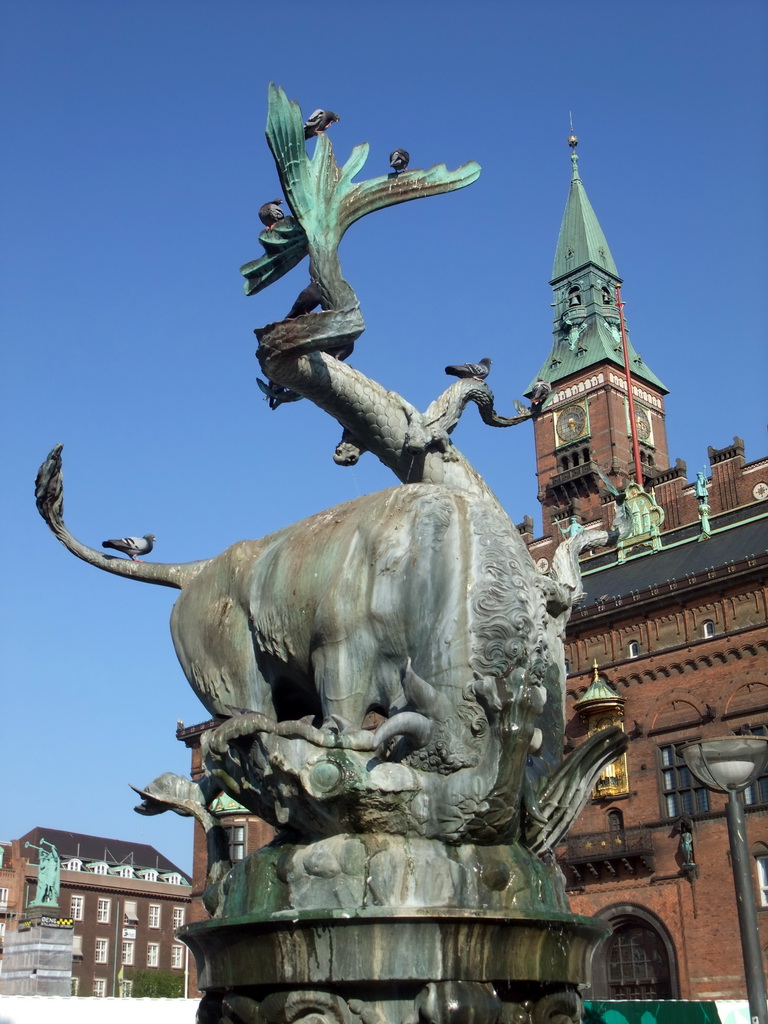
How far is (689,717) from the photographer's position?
38594mm

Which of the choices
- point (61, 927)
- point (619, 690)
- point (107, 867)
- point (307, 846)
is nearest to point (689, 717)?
point (619, 690)

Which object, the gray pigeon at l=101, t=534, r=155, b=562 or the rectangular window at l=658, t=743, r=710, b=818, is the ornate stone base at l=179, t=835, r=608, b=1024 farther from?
the rectangular window at l=658, t=743, r=710, b=818

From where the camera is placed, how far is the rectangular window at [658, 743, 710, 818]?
124 ft

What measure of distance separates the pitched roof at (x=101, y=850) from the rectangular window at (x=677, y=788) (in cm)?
5059

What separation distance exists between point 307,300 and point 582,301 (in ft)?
237

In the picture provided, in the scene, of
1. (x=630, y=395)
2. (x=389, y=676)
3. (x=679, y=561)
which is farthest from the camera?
(x=630, y=395)

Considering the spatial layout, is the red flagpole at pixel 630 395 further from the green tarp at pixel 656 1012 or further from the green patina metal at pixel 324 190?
the green patina metal at pixel 324 190

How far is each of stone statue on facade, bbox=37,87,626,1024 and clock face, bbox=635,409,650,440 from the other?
63.9 meters

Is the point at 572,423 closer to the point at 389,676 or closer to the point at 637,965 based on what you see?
the point at 637,965

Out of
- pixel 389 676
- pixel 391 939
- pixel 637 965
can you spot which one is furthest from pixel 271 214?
pixel 637 965

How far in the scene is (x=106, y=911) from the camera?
71.4 meters

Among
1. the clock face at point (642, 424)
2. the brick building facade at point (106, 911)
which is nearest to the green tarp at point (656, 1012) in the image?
the clock face at point (642, 424)

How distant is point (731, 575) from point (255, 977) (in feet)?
117

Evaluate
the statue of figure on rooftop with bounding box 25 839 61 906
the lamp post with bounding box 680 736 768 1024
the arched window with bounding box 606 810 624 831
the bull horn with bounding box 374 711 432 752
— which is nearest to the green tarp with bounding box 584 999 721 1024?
the lamp post with bounding box 680 736 768 1024
